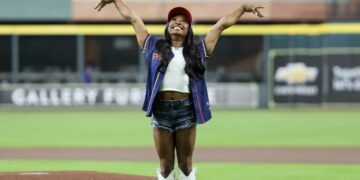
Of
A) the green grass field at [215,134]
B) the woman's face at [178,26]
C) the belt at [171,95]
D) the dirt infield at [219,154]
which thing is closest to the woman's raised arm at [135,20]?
the woman's face at [178,26]

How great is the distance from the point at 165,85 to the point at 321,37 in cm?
2396

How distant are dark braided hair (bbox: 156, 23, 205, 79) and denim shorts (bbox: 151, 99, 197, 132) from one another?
268 mm

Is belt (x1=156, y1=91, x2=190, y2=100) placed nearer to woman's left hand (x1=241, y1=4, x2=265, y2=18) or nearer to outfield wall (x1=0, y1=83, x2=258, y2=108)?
woman's left hand (x1=241, y1=4, x2=265, y2=18)

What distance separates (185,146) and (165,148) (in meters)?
0.18

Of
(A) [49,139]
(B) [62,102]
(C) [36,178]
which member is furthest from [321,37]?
(C) [36,178]

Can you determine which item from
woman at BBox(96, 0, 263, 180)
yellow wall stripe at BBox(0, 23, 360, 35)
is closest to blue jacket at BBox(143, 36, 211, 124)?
woman at BBox(96, 0, 263, 180)

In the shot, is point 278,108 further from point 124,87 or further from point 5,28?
point 5,28

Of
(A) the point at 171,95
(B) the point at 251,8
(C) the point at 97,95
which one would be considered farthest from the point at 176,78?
(C) the point at 97,95

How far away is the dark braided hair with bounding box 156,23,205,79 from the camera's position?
769 centimetres

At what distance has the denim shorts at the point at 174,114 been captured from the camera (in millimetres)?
7734

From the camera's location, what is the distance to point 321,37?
31.0m

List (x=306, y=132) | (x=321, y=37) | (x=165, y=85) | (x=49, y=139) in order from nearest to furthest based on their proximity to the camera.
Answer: (x=165, y=85) → (x=49, y=139) → (x=306, y=132) → (x=321, y=37)

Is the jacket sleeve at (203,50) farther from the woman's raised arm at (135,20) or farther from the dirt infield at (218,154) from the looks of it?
the dirt infield at (218,154)

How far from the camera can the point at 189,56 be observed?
7.72 metres
